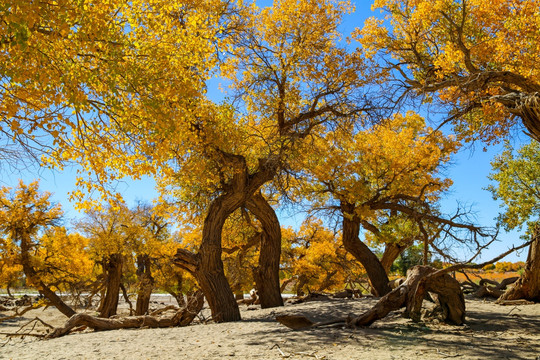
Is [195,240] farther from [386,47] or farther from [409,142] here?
[386,47]

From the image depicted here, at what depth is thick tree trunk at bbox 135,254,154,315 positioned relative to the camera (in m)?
16.4

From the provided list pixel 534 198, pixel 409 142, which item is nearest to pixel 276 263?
pixel 409 142

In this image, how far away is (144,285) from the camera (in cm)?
1673

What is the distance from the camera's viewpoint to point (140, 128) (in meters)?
6.79

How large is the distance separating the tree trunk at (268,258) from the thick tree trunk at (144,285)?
5.89 metres

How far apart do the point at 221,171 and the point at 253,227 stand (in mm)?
4199

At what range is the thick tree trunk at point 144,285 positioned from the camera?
16.4m

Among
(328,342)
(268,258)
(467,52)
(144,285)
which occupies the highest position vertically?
(467,52)

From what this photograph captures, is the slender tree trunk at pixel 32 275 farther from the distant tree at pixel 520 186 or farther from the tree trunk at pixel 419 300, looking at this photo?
the distant tree at pixel 520 186

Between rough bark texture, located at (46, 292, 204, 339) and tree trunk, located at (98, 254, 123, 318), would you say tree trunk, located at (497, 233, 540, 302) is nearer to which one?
rough bark texture, located at (46, 292, 204, 339)

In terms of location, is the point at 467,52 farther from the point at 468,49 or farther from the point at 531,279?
Answer: the point at 531,279

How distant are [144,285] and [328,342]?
1269cm

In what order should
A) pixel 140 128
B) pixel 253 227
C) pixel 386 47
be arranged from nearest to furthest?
pixel 140 128, pixel 386 47, pixel 253 227

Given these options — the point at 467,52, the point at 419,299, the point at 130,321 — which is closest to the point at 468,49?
the point at 467,52
